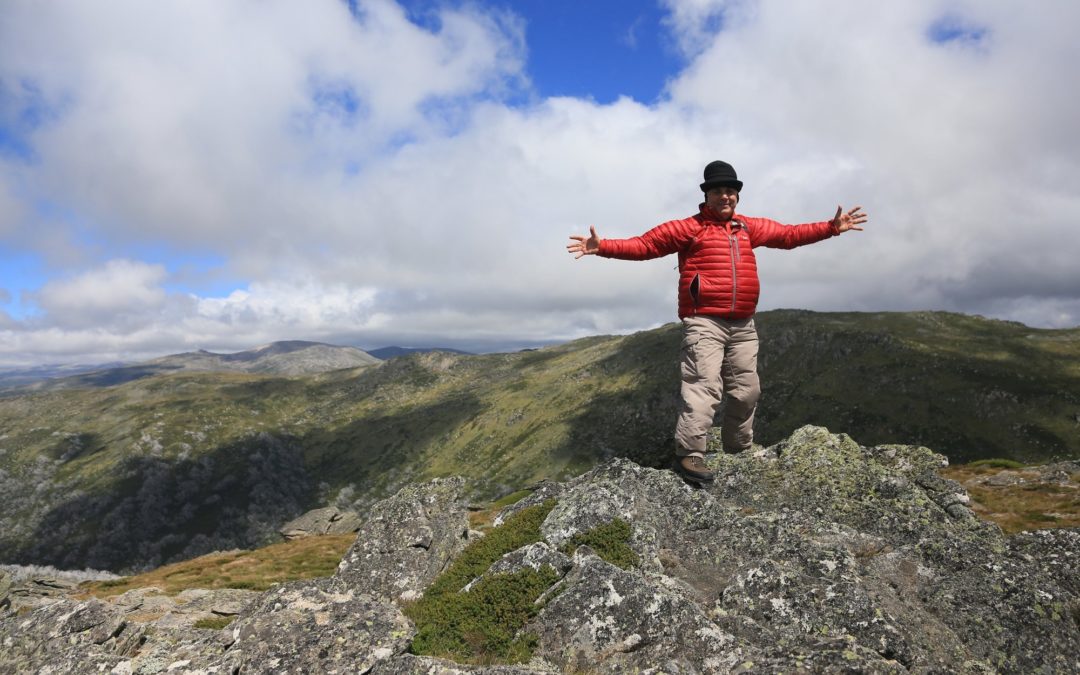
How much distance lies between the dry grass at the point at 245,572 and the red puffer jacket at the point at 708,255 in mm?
28473

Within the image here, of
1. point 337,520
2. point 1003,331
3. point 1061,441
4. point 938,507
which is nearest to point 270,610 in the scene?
point 938,507

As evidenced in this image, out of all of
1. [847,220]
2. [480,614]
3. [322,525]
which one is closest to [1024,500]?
[847,220]

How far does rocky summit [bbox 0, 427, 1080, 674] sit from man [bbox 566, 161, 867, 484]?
8.89 ft

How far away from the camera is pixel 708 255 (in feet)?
45.1

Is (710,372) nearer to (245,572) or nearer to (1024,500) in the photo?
(1024,500)

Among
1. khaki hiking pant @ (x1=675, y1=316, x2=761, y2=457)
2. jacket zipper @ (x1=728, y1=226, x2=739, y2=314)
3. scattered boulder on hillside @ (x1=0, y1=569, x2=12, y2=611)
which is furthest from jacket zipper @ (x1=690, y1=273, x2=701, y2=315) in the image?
scattered boulder on hillside @ (x1=0, y1=569, x2=12, y2=611)

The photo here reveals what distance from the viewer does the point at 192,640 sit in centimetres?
1100

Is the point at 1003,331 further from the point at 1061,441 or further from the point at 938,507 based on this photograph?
the point at 938,507

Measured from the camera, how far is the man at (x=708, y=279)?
13.6m

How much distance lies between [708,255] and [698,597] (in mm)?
8298

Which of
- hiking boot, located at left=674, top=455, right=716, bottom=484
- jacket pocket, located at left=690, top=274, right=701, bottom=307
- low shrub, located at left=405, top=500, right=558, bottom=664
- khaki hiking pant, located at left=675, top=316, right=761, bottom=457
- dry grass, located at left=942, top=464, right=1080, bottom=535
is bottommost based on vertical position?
dry grass, located at left=942, top=464, right=1080, bottom=535

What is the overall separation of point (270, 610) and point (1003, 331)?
23931 centimetres

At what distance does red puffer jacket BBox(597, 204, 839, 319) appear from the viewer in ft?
45.1

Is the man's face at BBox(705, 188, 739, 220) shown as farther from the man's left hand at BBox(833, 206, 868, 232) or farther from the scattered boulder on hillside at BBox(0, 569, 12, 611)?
the scattered boulder on hillside at BBox(0, 569, 12, 611)
